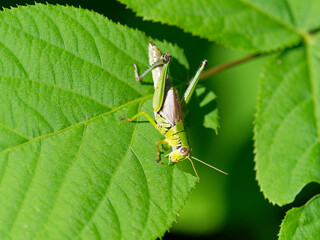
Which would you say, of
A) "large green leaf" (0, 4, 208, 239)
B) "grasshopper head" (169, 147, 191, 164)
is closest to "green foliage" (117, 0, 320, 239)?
"large green leaf" (0, 4, 208, 239)

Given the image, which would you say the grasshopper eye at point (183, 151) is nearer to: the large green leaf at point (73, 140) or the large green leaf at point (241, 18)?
the large green leaf at point (73, 140)

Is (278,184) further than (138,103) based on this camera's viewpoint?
No

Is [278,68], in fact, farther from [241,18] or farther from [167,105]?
[167,105]

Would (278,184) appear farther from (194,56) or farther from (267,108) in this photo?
(194,56)

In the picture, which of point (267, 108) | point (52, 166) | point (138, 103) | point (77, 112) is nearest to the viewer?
Result: point (52, 166)

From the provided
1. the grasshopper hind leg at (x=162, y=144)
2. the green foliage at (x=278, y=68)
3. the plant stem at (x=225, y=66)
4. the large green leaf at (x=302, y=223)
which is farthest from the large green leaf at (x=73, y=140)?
the large green leaf at (x=302, y=223)

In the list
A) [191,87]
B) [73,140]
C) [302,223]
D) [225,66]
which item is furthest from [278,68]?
[73,140]

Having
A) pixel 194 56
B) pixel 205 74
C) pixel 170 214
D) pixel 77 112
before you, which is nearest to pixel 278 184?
pixel 170 214
